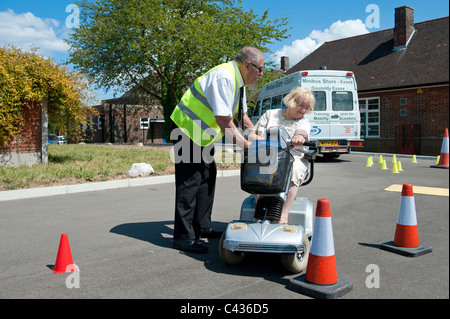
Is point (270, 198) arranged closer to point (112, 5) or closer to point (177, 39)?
point (177, 39)

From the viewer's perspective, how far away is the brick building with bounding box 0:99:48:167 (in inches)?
420

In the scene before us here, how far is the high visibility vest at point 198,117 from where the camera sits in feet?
12.7

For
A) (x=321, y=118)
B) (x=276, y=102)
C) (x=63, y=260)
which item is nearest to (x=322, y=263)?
(x=63, y=260)

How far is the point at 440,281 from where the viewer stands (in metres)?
2.98

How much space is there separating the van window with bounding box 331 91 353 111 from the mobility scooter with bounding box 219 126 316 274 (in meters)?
11.2

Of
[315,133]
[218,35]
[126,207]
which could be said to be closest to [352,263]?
[126,207]

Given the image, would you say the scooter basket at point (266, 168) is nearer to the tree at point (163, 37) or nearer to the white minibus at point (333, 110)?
the white minibus at point (333, 110)

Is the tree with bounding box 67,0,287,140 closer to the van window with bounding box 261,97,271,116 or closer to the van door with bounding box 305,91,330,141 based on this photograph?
the van window with bounding box 261,97,271,116

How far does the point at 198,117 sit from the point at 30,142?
900 cm

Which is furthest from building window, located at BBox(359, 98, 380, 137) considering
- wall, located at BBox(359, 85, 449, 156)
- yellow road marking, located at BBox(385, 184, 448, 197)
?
yellow road marking, located at BBox(385, 184, 448, 197)

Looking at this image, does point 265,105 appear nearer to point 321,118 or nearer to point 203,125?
point 321,118

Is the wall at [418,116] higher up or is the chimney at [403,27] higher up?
the chimney at [403,27]

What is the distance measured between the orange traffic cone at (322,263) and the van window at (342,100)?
466 inches

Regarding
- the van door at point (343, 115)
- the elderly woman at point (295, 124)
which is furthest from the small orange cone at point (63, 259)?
the van door at point (343, 115)
